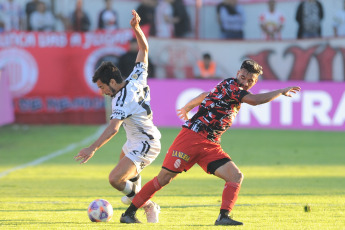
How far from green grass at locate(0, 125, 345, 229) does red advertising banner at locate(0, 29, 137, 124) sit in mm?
3013

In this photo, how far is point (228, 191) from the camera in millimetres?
7785

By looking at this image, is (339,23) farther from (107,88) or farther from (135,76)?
(107,88)

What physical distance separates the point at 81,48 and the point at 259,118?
5.53 m

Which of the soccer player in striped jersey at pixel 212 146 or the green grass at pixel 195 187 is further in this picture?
the green grass at pixel 195 187

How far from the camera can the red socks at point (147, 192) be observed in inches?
314

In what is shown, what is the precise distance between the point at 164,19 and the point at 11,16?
4553 millimetres

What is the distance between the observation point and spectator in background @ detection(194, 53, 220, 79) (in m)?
22.0

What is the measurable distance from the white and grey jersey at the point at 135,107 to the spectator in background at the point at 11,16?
1491cm

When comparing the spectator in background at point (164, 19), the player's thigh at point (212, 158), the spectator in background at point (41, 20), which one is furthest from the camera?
the spectator in background at point (164, 19)

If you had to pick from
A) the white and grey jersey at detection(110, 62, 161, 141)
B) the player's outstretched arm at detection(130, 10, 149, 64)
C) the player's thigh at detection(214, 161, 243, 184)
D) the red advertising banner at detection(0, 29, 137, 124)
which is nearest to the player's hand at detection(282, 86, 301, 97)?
the player's thigh at detection(214, 161, 243, 184)

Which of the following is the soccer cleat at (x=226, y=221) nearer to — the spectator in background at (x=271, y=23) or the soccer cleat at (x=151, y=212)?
the soccer cleat at (x=151, y=212)

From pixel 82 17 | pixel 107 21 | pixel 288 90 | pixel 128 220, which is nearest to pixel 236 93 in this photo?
pixel 288 90

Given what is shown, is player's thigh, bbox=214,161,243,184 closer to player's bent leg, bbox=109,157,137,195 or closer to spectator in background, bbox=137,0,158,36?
player's bent leg, bbox=109,157,137,195

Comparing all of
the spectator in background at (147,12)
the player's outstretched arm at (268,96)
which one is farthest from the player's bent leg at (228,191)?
the spectator in background at (147,12)
